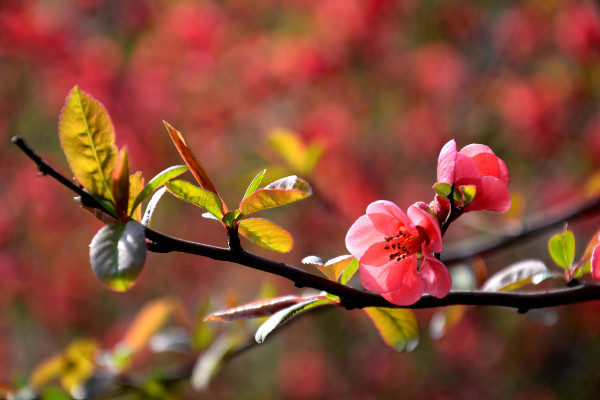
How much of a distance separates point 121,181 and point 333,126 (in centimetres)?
233

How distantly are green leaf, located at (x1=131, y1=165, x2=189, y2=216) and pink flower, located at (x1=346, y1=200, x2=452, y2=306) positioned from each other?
6.9 inches

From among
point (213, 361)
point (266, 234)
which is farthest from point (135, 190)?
point (213, 361)

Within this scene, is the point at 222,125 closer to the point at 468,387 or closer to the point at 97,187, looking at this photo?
the point at 468,387

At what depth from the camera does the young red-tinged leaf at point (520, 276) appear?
2.07ft

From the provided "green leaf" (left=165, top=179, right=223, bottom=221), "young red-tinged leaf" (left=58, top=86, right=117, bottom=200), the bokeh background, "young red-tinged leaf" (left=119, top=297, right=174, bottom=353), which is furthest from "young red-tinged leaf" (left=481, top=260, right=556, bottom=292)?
the bokeh background

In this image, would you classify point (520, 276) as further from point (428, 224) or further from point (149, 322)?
point (149, 322)

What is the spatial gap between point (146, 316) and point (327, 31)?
7.06ft

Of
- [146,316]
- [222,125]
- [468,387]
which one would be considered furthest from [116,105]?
[468,387]

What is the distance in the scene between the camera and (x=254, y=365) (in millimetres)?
3912

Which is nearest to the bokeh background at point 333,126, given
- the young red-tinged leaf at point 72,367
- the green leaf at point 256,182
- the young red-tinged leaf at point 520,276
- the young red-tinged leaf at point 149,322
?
the young red-tinged leaf at point 149,322

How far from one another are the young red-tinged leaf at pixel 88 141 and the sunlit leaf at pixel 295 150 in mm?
660

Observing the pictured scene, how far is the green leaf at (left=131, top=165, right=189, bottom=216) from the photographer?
0.52 meters

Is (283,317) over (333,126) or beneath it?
beneath

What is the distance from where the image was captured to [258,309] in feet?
1.89
